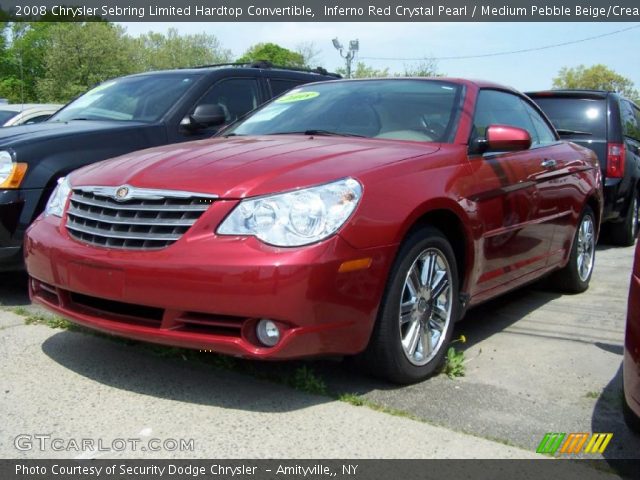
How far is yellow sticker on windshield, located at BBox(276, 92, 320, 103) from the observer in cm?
467

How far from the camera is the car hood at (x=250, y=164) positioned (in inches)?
120

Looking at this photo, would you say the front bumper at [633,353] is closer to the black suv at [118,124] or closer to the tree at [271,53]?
the black suv at [118,124]

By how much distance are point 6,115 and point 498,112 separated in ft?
27.4

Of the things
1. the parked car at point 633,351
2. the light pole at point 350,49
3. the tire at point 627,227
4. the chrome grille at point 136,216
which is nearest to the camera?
the parked car at point 633,351

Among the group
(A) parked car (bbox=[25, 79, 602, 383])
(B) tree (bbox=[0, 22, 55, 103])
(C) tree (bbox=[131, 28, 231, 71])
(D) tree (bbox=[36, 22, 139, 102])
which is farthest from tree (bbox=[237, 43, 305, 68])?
(A) parked car (bbox=[25, 79, 602, 383])

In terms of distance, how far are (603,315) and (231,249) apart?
10.4 ft

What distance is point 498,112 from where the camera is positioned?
15.2 ft

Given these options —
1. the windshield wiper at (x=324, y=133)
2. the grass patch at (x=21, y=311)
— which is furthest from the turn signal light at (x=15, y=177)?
the windshield wiper at (x=324, y=133)

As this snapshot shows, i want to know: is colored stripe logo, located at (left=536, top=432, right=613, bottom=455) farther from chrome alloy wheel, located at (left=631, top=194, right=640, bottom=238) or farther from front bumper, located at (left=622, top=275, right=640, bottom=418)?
chrome alloy wheel, located at (left=631, top=194, right=640, bottom=238)

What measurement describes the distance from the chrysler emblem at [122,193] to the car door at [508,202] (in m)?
1.78

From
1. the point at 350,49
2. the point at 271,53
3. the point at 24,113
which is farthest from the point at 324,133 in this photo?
the point at 271,53

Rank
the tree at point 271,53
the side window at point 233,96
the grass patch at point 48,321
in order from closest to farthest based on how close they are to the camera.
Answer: the grass patch at point 48,321
the side window at point 233,96
the tree at point 271,53

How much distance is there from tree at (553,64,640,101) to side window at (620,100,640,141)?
202 feet

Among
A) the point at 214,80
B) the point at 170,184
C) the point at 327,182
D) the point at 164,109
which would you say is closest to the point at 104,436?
the point at 170,184
